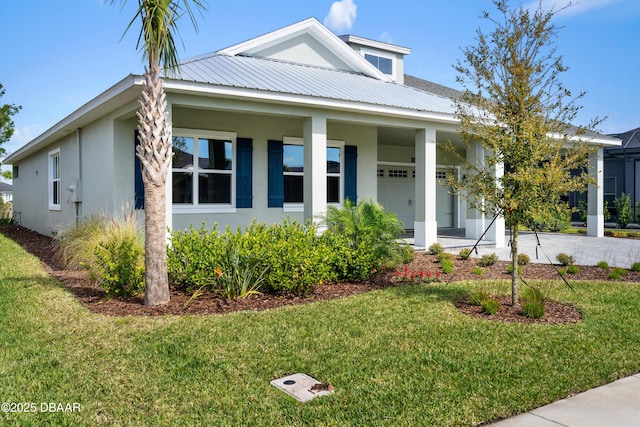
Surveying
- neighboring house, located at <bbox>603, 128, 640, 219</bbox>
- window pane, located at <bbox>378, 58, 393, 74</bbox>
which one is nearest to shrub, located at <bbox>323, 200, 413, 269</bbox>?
window pane, located at <bbox>378, 58, 393, 74</bbox>

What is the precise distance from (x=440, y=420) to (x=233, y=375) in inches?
64.7

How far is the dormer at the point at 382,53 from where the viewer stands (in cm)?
1586

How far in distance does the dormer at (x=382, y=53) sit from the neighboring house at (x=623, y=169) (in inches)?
424

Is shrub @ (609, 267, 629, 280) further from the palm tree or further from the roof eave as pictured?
the roof eave

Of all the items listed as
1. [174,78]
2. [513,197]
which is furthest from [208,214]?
[513,197]

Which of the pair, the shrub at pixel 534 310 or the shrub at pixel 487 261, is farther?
the shrub at pixel 487 261

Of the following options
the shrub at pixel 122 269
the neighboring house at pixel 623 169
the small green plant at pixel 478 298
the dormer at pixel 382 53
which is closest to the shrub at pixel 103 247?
the shrub at pixel 122 269

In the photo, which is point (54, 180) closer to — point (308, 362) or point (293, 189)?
point (293, 189)

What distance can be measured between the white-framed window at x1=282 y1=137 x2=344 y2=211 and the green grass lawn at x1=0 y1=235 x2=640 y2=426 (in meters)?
6.09

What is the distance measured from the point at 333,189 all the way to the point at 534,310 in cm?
780

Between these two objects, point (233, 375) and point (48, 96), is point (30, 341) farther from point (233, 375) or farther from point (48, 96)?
point (48, 96)

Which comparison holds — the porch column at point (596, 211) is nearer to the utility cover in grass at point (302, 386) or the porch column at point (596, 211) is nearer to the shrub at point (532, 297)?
the shrub at point (532, 297)

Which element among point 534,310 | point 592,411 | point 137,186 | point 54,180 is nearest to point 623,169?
point 534,310

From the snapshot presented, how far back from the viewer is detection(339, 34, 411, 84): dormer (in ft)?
52.0
